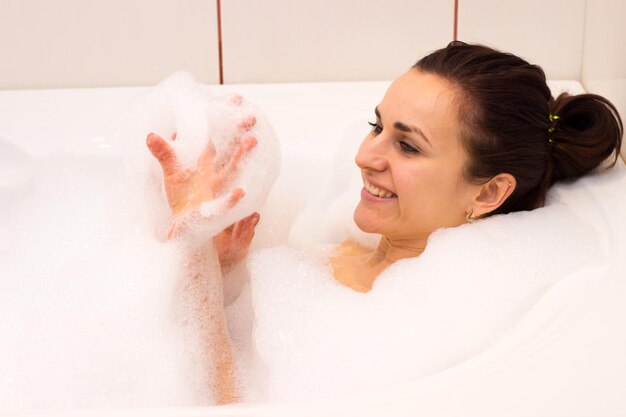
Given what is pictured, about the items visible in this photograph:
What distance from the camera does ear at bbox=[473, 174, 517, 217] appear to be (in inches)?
53.0

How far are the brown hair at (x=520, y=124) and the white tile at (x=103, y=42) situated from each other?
0.59m

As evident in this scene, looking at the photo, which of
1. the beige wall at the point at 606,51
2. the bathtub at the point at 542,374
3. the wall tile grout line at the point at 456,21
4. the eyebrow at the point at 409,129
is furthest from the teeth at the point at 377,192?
the wall tile grout line at the point at 456,21

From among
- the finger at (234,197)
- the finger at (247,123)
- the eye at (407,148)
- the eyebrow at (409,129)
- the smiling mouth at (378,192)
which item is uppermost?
the eyebrow at (409,129)

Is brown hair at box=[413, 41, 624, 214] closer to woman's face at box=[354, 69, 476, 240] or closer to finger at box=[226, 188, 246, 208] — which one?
woman's face at box=[354, 69, 476, 240]

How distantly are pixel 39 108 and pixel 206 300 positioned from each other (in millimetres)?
669

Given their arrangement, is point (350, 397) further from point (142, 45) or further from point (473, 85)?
point (142, 45)

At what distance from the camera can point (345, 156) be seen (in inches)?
66.0

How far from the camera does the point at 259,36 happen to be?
1.81 metres

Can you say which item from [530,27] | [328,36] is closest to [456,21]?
[530,27]

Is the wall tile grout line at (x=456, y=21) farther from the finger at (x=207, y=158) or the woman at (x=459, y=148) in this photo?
the finger at (x=207, y=158)

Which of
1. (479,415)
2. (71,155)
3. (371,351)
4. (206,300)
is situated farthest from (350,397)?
(71,155)

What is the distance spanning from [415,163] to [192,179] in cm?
33

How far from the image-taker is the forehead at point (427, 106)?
1.31 meters

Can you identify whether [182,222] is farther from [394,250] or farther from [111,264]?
[394,250]
